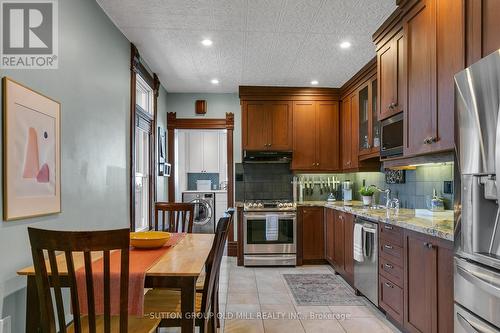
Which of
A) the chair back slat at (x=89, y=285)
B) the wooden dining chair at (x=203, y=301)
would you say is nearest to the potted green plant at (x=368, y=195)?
the wooden dining chair at (x=203, y=301)

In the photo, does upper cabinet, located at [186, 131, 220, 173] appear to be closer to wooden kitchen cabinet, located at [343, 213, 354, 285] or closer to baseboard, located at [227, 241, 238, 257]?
baseboard, located at [227, 241, 238, 257]

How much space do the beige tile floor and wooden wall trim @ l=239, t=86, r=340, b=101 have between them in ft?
8.55

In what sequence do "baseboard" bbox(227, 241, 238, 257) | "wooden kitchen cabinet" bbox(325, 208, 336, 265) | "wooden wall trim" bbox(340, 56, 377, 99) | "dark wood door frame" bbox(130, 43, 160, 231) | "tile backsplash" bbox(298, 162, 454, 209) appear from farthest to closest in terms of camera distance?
"baseboard" bbox(227, 241, 238, 257) < "wooden kitchen cabinet" bbox(325, 208, 336, 265) < "wooden wall trim" bbox(340, 56, 377, 99) < "dark wood door frame" bbox(130, 43, 160, 231) < "tile backsplash" bbox(298, 162, 454, 209)

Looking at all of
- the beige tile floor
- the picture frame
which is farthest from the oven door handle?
the picture frame

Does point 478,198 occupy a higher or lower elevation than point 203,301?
higher

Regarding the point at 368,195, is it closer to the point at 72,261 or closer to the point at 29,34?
the point at 72,261

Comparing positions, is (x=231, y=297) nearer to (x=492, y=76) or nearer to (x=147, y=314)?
(x=147, y=314)

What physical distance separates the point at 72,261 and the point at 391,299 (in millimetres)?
2392

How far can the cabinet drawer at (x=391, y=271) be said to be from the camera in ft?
8.38

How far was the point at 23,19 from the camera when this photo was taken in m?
1.93

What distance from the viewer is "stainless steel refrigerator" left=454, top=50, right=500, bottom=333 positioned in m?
1.49

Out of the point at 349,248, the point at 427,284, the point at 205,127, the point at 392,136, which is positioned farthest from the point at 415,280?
the point at 205,127

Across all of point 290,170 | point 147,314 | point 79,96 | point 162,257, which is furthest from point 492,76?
point 290,170

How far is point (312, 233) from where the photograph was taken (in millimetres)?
4742
